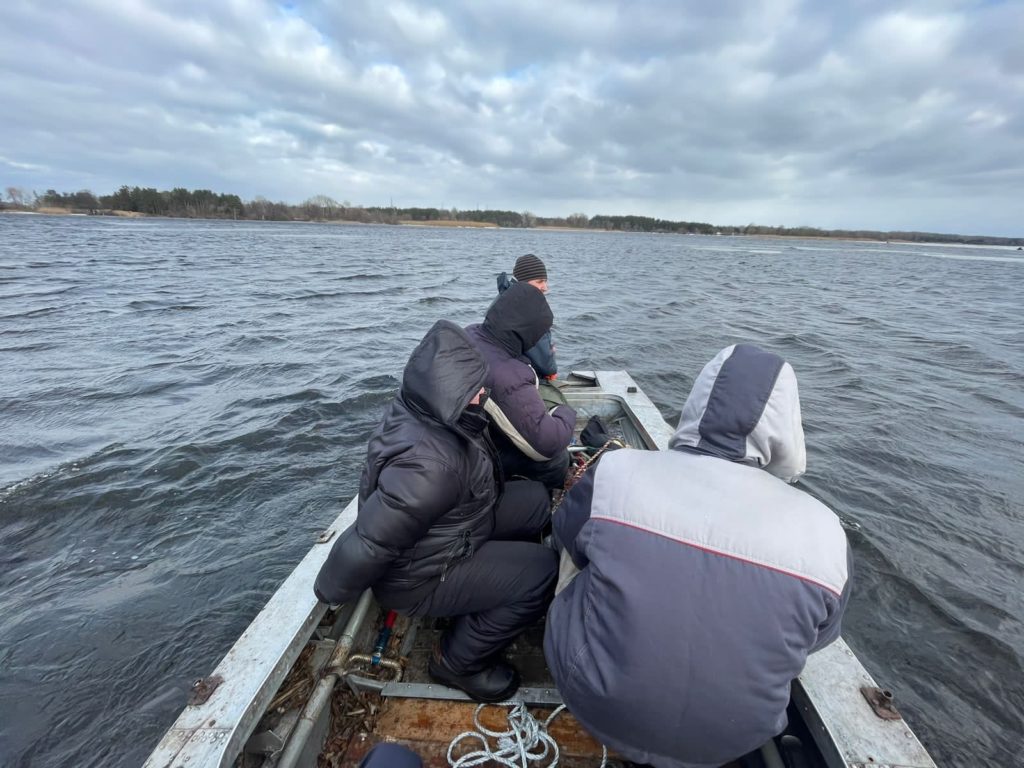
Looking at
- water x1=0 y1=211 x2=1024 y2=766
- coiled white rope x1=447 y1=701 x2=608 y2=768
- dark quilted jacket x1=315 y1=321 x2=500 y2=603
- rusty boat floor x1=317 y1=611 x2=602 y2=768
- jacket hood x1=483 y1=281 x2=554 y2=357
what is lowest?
water x1=0 y1=211 x2=1024 y2=766

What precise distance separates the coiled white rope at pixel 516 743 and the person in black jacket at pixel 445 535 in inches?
5.4

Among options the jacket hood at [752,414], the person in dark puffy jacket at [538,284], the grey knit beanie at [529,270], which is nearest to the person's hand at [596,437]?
the person in dark puffy jacket at [538,284]

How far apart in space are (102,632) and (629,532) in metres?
5.20

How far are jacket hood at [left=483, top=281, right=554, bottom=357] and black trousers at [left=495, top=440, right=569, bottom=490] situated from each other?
2.71 feet

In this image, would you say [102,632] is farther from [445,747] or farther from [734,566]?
[734,566]

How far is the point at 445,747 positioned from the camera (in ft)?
8.11

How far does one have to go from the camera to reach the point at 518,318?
11.3ft

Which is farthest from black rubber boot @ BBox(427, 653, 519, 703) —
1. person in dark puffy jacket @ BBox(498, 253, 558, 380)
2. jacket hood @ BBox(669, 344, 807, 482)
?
person in dark puffy jacket @ BBox(498, 253, 558, 380)

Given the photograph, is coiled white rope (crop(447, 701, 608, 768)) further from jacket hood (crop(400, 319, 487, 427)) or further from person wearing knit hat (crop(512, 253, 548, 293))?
person wearing knit hat (crop(512, 253, 548, 293))

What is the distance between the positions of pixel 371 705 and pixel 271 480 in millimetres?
4647

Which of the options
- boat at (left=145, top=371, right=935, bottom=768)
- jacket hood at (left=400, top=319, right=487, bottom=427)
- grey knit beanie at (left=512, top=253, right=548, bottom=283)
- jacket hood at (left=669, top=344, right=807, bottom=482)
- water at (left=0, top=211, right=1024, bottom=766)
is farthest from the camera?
grey knit beanie at (left=512, top=253, right=548, bottom=283)

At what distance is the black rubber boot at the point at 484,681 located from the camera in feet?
8.57

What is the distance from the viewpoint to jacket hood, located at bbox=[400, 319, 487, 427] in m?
2.18

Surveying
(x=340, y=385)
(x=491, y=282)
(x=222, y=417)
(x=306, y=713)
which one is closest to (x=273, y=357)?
(x=340, y=385)
